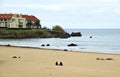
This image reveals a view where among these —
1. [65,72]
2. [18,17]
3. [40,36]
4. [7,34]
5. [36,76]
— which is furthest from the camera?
[18,17]

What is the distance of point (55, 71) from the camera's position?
60.0 feet

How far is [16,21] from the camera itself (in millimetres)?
125250

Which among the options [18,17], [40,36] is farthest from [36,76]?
[18,17]

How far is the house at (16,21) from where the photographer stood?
125250 mm

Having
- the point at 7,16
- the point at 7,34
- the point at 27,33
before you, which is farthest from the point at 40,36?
the point at 7,16

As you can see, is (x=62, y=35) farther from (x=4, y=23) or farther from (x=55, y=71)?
(x=55, y=71)

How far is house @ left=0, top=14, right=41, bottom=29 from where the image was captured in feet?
411

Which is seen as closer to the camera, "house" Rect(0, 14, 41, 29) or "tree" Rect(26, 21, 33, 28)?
"house" Rect(0, 14, 41, 29)

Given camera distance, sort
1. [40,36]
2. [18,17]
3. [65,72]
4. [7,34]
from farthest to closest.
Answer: [18,17] < [40,36] < [7,34] < [65,72]

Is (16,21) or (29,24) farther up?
(16,21)

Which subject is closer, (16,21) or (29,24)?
(16,21)

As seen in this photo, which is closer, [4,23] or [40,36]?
[40,36]

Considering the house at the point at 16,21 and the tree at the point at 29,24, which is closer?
the house at the point at 16,21

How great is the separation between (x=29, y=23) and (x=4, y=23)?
9.88 meters
